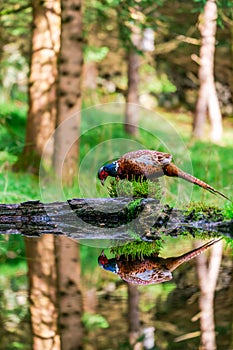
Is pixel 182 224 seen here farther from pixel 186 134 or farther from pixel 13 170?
pixel 186 134

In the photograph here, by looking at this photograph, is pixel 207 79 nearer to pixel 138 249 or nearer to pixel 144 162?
pixel 144 162

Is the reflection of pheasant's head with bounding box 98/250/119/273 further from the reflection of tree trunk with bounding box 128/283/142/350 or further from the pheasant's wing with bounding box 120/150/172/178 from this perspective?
the pheasant's wing with bounding box 120/150/172/178

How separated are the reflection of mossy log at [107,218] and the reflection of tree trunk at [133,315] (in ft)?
9.30

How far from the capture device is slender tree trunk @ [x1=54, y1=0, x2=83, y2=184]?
1170 centimetres

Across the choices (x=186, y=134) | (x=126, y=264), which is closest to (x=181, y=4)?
(x=186, y=134)

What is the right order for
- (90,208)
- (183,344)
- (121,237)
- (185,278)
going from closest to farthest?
(183,344)
(185,278)
(121,237)
(90,208)

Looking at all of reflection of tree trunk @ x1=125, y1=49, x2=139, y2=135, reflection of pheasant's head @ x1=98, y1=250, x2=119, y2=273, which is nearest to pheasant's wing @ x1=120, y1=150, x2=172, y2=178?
reflection of pheasant's head @ x1=98, y1=250, x2=119, y2=273

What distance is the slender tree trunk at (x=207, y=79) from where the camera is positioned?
19997 millimetres

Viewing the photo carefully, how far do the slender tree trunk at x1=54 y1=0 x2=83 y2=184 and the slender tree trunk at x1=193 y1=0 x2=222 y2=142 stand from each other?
289 inches

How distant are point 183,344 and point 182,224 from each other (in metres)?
4.44

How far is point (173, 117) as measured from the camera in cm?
2795

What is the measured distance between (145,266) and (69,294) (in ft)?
3.35

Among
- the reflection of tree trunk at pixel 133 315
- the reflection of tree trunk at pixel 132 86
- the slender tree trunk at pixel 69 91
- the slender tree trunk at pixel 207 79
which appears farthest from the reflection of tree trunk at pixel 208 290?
the reflection of tree trunk at pixel 132 86

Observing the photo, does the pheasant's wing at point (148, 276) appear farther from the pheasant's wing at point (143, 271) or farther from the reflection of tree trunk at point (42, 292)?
the reflection of tree trunk at point (42, 292)
